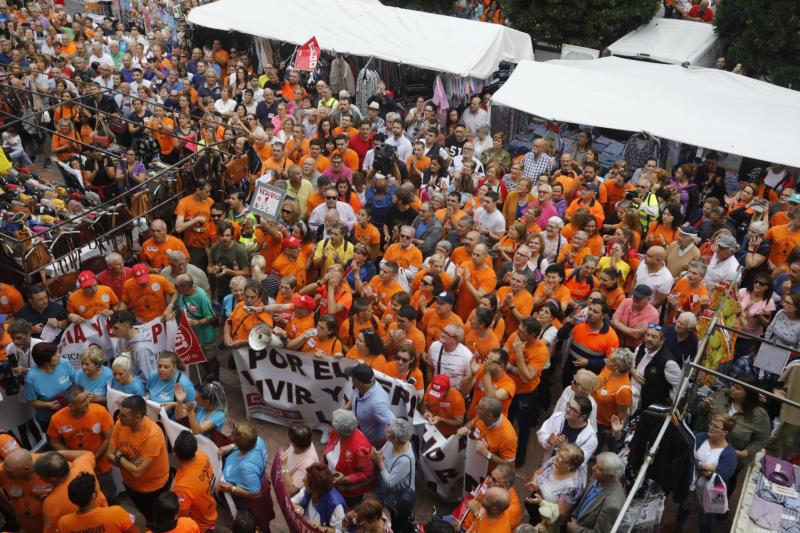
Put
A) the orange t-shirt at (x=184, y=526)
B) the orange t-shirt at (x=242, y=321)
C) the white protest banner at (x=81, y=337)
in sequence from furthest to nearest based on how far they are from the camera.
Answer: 1. the white protest banner at (x=81, y=337)
2. the orange t-shirt at (x=242, y=321)
3. the orange t-shirt at (x=184, y=526)

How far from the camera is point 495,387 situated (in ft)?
20.9

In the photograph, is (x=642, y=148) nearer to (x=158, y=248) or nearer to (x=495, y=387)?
(x=495, y=387)

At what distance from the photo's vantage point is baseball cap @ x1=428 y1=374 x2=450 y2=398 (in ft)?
20.8

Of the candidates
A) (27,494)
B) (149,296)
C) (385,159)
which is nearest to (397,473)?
(27,494)

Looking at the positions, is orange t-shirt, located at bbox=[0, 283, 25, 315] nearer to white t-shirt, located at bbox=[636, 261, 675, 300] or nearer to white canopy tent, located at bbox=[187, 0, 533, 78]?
white t-shirt, located at bbox=[636, 261, 675, 300]

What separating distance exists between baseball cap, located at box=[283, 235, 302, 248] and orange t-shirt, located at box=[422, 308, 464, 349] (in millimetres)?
1801

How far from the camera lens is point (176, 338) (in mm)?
7328

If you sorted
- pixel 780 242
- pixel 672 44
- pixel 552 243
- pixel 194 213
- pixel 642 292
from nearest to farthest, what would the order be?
pixel 642 292 → pixel 552 243 → pixel 780 242 → pixel 194 213 → pixel 672 44

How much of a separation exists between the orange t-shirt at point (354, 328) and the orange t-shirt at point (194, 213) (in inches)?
107

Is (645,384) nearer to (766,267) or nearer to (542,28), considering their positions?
(766,267)

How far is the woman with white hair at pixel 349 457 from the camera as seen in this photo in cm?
569

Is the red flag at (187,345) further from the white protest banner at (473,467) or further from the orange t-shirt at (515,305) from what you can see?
the orange t-shirt at (515,305)

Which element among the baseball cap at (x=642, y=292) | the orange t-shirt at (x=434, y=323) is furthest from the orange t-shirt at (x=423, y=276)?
the baseball cap at (x=642, y=292)

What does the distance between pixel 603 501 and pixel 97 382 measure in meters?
4.44
